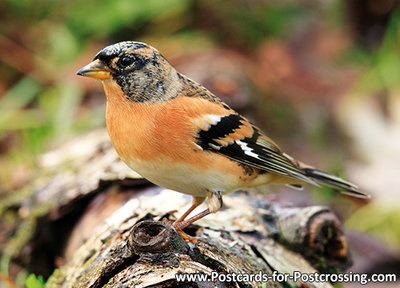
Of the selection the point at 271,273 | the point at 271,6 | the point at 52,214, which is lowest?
the point at 52,214

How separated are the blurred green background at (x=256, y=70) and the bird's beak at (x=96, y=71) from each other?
72.5 inches

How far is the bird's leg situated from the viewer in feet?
8.07

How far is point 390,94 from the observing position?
571 centimetres

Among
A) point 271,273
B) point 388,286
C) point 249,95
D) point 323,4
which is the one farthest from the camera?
point 323,4

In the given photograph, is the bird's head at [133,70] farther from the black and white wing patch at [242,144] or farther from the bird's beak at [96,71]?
the black and white wing patch at [242,144]

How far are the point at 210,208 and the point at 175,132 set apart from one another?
432 mm

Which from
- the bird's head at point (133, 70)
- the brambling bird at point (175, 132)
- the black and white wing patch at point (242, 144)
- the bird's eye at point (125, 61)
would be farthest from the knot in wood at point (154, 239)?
the bird's eye at point (125, 61)

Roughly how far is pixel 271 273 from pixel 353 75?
4511mm

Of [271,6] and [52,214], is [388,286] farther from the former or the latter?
[271,6]

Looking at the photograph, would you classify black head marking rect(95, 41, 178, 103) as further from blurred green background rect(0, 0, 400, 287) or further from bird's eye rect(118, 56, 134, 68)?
blurred green background rect(0, 0, 400, 287)

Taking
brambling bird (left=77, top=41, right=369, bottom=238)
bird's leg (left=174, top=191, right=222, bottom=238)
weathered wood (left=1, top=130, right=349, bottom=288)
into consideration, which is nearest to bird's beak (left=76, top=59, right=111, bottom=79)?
brambling bird (left=77, top=41, right=369, bottom=238)

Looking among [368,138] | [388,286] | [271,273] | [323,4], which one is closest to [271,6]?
[323,4]

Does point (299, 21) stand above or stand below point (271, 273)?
above

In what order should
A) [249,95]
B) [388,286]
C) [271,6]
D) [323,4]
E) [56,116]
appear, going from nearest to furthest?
[388,286]
[249,95]
[56,116]
[271,6]
[323,4]
